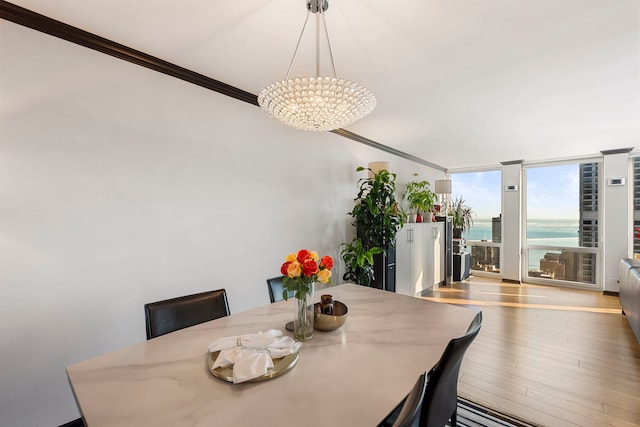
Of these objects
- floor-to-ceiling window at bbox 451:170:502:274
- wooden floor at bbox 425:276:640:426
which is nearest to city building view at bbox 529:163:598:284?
wooden floor at bbox 425:276:640:426

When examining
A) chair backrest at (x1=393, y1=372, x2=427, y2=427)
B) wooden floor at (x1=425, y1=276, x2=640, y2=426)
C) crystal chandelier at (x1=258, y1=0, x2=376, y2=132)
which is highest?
crystal chandelier at (x1=258, y1=0, x2=376, y2=132)

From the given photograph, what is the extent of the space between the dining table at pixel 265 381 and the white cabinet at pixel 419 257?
2765 mm

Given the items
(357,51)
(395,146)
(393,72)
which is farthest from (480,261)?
(357,51)

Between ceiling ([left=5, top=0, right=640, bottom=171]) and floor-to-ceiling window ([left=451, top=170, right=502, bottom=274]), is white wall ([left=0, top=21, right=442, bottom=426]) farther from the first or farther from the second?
floor-to-ceiling window ([left=451, top=170, right=502, bottom=274])

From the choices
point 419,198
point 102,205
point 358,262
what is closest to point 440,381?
point 102,205

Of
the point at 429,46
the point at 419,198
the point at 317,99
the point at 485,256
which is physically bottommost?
the point at 485,256

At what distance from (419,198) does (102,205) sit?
438 centimetres

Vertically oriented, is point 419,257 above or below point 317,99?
below

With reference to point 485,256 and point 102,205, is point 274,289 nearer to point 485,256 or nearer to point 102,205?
point 102,205

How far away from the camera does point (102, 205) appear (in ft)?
6.26

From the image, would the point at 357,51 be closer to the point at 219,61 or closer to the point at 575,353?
the point at 219,61

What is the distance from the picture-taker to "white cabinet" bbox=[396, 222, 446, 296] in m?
4.30

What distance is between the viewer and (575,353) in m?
2.83

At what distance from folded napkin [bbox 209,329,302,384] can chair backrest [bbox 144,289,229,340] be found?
0.43 meters
